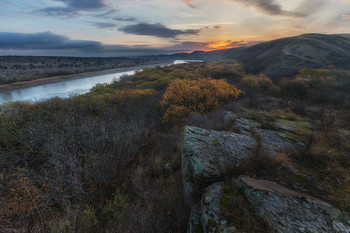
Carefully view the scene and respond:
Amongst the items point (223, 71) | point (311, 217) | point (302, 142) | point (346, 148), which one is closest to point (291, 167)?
point (311, 217)

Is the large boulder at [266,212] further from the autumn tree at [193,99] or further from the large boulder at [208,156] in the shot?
the autumn tree at [193,99]

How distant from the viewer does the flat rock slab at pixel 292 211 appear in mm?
2787

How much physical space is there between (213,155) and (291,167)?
234cm

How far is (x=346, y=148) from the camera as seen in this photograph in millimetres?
6059

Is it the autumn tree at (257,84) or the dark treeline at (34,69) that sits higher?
the dark treeline at (34,69)

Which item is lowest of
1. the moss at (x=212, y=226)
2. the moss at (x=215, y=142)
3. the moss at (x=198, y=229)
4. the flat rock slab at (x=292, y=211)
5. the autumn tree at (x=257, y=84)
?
the autumn tree at (x=257, y=84)

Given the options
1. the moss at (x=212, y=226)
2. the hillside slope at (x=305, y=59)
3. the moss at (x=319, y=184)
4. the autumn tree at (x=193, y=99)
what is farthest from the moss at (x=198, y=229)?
the hillside slope at (x=305, y=59)

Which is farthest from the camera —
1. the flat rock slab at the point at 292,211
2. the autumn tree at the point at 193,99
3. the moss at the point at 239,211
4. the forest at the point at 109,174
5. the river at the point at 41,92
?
the river at the point at 41,92

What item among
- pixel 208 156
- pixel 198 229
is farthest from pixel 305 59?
pixel 198 229

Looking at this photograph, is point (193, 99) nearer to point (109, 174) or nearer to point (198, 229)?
point (109, 174)

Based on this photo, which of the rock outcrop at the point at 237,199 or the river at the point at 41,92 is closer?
the rock outcrop at the point at 237,199

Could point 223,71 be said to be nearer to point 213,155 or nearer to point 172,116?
point 172,116

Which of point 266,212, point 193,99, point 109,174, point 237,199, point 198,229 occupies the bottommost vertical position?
point 109,174

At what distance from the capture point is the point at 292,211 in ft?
9.98
